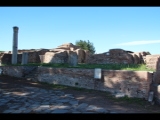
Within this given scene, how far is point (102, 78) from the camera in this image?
11234 mm

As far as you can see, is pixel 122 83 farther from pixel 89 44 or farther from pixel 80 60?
pixel 89 44

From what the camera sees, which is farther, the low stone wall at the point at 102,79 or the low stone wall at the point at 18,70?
the low stone wall at the point at 18,70

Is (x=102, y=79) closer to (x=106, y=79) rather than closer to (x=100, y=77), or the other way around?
(x=100, y=77)

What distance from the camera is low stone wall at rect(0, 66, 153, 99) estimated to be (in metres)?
9.52

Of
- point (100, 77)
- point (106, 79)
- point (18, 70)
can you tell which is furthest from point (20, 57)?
point (106, 79)

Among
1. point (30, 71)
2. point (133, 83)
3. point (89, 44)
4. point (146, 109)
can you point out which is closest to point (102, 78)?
point (133, 83)

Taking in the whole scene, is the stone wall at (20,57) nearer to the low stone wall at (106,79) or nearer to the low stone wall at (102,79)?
the low stone wall at (102,79)

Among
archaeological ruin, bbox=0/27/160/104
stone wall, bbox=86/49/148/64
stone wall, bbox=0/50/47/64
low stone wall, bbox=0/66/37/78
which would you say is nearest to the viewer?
archaeological ruin, bbox=0/27/160/104

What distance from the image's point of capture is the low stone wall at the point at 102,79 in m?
9.52

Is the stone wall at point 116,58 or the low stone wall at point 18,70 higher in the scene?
the stone wall at point 116,58

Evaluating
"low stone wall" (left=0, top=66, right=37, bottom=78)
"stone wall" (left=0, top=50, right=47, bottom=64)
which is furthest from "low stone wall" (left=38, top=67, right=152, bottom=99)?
"stone wall" (left=0, top=50, right=47, bottom=64)

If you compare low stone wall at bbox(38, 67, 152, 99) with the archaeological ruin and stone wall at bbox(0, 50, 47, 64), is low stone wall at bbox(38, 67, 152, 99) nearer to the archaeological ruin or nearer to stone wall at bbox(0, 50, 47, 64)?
the archaeological ruin

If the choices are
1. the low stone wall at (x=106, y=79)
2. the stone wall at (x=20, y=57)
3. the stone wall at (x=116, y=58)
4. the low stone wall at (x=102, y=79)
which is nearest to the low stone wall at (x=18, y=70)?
the low stone wall at (x=102, y=79)

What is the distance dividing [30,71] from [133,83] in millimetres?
8022
